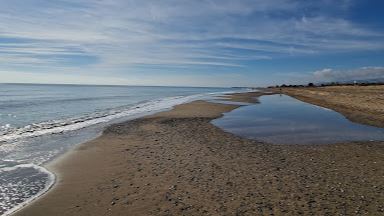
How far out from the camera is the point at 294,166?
39.6 feet

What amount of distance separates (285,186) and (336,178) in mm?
1962

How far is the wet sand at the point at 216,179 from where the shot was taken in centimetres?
828

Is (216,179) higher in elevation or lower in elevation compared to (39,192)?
higher

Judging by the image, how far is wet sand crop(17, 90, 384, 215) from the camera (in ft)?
27.2

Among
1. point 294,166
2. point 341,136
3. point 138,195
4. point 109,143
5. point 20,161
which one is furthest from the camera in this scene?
point 341,136

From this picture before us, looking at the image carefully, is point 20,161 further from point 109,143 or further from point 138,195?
point 138,195

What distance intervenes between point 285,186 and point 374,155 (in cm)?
634

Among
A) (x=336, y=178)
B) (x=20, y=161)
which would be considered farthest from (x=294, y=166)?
(x=20, y=161)

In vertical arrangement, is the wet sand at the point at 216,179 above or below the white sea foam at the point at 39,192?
above

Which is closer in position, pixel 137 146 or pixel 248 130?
pixel 137 146

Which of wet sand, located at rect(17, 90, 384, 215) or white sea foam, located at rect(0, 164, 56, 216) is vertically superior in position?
wet sand, located at rect(17, 90, 384, 215)

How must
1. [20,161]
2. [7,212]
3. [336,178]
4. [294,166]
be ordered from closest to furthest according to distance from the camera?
[7,212], [336,178], [294,166], [20,161]

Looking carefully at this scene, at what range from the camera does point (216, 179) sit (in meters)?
10.6

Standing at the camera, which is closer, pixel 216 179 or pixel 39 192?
pixel 39 192
